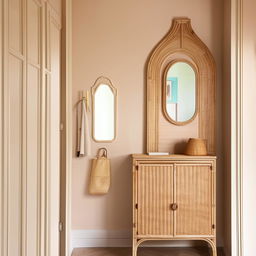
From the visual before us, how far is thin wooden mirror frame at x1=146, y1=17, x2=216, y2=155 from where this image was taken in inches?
121

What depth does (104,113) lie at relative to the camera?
3.13 metres

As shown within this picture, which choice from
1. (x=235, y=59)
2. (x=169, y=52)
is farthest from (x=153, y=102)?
(x=235, y=59)

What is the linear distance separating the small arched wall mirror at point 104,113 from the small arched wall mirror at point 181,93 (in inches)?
22.9

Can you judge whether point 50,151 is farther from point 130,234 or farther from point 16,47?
point 130,234

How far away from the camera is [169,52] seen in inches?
121

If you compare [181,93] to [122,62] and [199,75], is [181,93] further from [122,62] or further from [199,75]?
[122,62]

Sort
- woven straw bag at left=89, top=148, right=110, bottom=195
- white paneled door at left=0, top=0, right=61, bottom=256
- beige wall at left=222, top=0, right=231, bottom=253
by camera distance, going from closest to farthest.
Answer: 1. white paneled door at left=0, top=0, right=61, bottom=256
2. beige wall at left=222, top=0, right=231, bottom=253
3. woven straw bag at left=89, top=148, right=110, bottom=195

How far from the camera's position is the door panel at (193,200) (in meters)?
2.73

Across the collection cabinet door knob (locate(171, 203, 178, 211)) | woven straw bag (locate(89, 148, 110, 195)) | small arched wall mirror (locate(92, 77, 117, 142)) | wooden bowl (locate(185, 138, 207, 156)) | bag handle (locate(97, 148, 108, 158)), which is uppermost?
small arched wall mirror (locate(92, 77, 117, 142))

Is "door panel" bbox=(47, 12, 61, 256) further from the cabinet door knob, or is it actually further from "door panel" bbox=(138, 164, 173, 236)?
the cabinet door knob

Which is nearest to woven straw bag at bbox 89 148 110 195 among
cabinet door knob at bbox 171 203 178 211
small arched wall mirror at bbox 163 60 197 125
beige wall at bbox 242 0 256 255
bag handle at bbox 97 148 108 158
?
bag handle at bbox 97 148 108 158

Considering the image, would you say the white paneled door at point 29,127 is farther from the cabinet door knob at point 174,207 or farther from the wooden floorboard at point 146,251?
the cabinet door knob at point 174,207

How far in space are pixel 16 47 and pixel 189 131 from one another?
6.84ft

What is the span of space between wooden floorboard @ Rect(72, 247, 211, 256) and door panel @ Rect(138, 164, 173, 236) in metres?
0.37
